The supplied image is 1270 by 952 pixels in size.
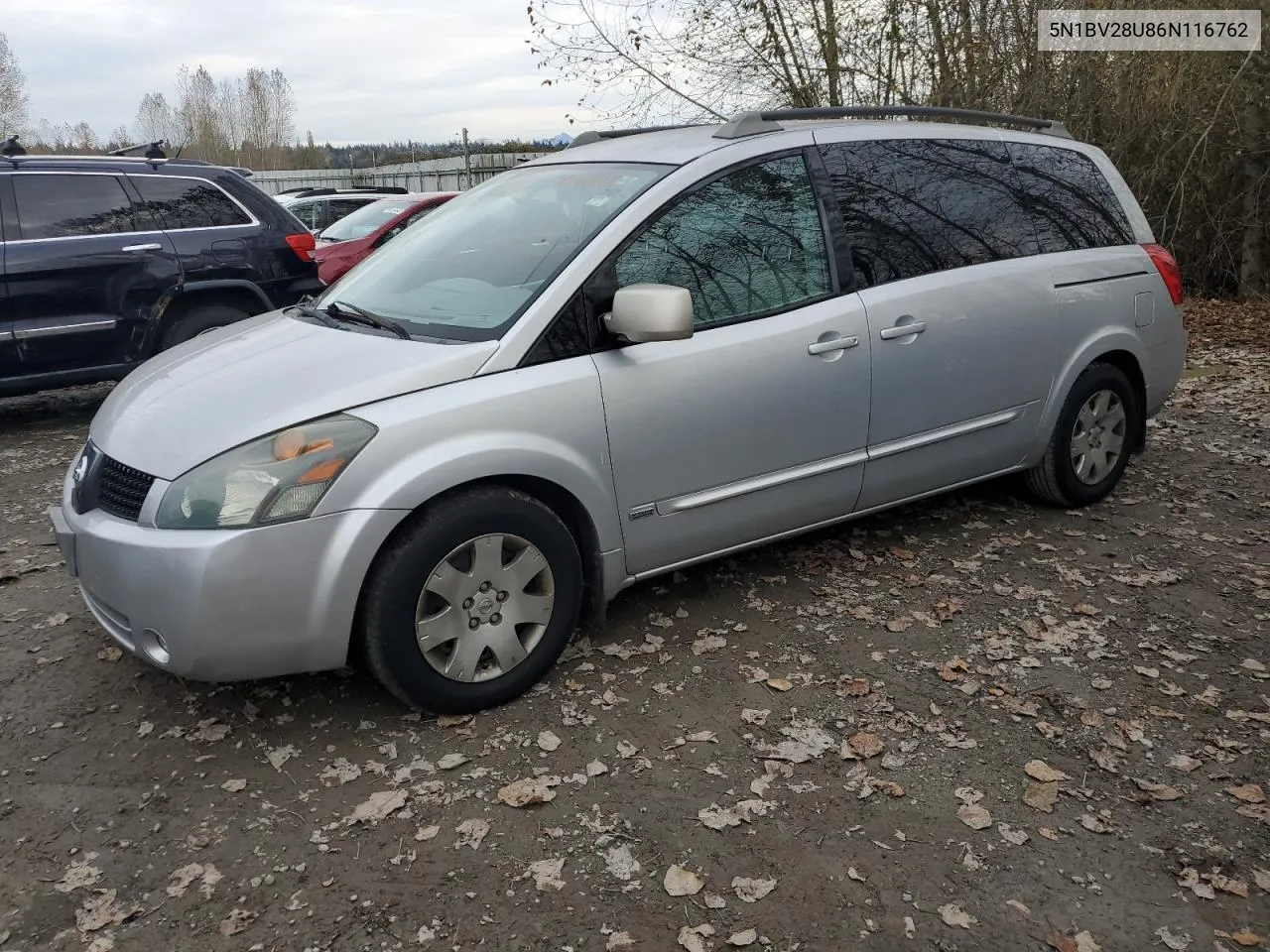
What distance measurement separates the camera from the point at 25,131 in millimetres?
49844

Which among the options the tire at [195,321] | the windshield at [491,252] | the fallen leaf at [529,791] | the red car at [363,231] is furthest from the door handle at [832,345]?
the red car at [363,231]

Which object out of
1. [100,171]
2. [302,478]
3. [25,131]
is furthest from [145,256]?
[25,131]

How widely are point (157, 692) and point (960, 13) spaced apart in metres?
11.6

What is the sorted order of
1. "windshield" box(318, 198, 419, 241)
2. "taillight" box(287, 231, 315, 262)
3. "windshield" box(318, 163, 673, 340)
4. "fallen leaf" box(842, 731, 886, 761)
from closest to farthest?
"fallen leaf" box(842, 731, 886, 761)
"windshield" box(318, 163, 673, 340)
"taillight" box(287, 231, 315, 262)
"windshield" box(318, 198, 419, 241)

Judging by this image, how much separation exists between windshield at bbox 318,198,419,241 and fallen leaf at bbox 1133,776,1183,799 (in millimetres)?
9882

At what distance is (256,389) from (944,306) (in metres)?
2.71

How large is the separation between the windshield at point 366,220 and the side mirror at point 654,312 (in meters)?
8.54

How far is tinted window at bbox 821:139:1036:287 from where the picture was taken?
13.7 ft

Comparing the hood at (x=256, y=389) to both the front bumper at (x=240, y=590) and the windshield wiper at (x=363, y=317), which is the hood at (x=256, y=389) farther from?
the front bumper at (x=240, y=590)

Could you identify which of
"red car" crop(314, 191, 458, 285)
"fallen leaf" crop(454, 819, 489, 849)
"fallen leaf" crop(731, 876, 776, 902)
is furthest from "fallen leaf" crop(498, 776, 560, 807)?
"red car" crop(314, 191, 458, 285)

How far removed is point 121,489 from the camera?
319 cm

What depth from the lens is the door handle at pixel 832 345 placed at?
12.8ft

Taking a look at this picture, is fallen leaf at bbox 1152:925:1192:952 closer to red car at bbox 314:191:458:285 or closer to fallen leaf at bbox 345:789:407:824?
fallen leaf at bbox 345:789:407:824

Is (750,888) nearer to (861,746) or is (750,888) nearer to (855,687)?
(861,746)
